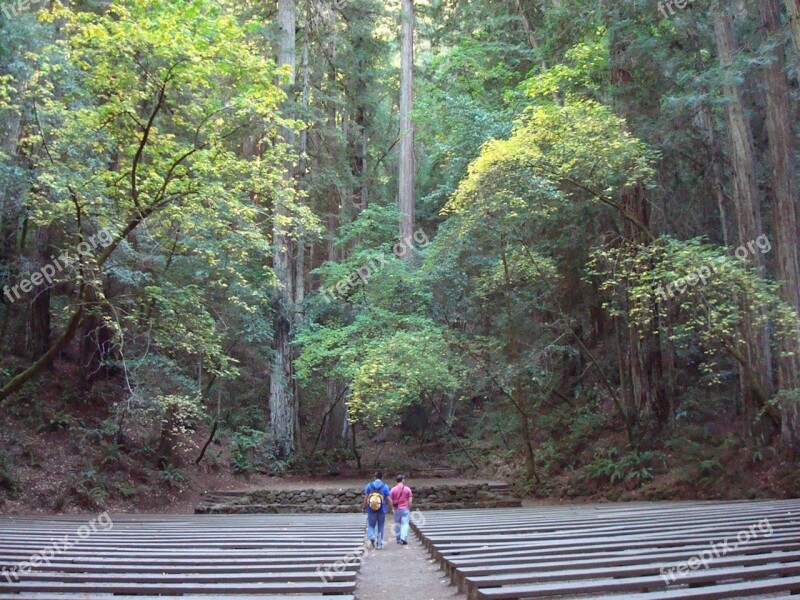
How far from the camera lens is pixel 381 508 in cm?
916

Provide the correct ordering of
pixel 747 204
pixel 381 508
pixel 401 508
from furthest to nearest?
1. pixel 747 204
2. pixel 401 508
3. pixel 381 508

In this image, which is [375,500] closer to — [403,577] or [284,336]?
[403,577]

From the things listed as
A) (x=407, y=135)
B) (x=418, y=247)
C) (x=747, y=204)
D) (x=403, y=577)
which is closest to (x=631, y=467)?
(x=747, y=204)

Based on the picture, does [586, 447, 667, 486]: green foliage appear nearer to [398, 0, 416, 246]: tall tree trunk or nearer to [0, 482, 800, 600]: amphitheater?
[0, 482, 800, 600]: amphitheater

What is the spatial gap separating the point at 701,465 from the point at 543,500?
13.6ft

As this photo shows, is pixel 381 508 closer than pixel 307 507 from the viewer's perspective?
Yes

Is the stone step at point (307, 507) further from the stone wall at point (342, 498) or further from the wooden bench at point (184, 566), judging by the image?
the wooden bench at point (184, 566)

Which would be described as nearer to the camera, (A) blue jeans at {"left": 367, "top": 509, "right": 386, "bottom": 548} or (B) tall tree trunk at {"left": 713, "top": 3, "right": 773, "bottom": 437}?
(A) blue jeans at {"left": 367, "top": 509, "right": 386, "bottom": 548}

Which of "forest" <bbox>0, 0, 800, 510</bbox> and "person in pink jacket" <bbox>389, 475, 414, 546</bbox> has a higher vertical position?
"forest" <bbox>0, 0, 800, 510</bbox>

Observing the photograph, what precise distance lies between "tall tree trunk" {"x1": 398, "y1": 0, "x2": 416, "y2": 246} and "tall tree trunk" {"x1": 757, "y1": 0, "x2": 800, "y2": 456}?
1144 cm

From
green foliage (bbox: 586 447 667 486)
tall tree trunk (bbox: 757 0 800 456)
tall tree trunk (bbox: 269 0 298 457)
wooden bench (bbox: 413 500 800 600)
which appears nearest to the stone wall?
green foliage (bbox: 586 447 667 486)

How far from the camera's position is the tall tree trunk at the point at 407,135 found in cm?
2168

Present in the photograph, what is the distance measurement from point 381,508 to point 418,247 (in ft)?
44.7

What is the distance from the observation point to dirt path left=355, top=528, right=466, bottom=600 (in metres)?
5.98
